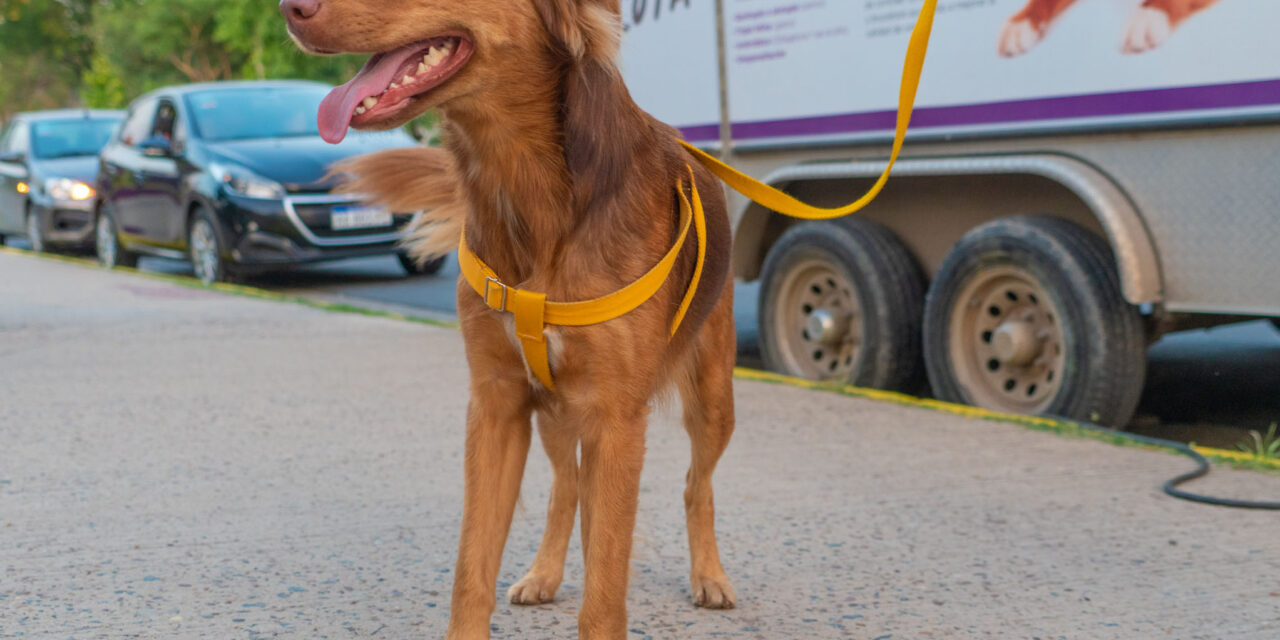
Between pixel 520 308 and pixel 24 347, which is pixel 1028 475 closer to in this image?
pixel 520 308

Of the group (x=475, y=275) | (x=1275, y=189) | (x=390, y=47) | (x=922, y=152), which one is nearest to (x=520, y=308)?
(x=475, y=275)

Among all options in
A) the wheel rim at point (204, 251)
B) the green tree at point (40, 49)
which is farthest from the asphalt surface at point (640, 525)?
the green tree at point (40, 49)

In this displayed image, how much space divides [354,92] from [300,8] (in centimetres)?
20

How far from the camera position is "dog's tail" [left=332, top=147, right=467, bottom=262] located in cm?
412

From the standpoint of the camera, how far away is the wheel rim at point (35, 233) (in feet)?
57.2

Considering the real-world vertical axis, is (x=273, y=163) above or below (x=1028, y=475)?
above

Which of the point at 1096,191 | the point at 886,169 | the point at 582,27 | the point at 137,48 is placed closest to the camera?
the point at 582,27

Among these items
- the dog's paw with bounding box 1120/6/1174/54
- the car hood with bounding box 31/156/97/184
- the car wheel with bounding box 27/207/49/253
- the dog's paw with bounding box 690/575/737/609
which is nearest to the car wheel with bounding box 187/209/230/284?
the car hood with bounding box 31/156/97/184

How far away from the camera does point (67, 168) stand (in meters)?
17.4

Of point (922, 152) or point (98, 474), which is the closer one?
point (98, 474)

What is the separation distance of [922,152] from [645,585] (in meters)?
3.26

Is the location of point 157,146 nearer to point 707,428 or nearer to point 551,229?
point 707,428

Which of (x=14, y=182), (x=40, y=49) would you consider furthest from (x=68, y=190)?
(x=40, y=49)

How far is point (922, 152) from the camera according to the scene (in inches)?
253
